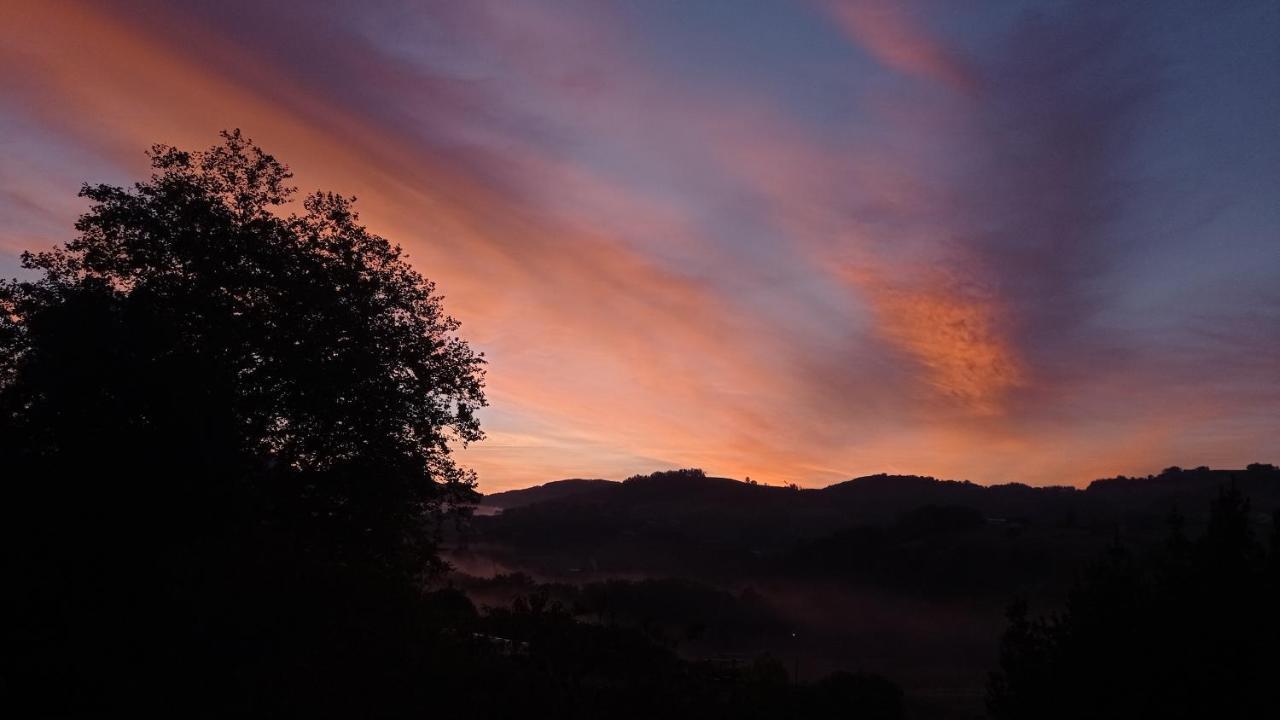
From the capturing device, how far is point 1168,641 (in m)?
24.5

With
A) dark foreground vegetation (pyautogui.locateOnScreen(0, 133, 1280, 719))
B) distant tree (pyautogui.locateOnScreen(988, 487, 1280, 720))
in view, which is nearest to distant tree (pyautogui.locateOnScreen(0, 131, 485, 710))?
dark foreground vegetation (pyautogui.locateOnScreen(0, 133, 1280, 719))

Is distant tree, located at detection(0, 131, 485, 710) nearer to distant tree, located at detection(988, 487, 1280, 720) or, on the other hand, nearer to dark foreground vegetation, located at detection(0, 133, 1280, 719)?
dark foreground vegetation, located at detection(0, 133, 1280, 719)

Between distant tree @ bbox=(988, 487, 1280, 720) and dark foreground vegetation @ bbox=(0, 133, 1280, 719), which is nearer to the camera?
dark foreground vegetation @ bbox=(0, 133, 1280, 719)

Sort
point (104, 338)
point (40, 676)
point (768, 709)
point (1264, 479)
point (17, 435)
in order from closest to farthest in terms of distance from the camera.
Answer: point (40, 676) → point (768, 709) → point (17, 435) → point (104, 338) → point (1264, 479)

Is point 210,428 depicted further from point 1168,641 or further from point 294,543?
point 1168,641

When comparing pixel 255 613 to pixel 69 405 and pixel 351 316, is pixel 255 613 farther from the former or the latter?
pixel 351 316

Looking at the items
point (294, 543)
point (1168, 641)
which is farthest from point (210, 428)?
point (1168, 641)

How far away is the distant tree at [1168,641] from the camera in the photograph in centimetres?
2253

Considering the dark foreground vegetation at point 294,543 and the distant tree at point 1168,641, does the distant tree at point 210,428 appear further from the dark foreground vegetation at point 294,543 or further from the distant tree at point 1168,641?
the distant tree at point 1168,641

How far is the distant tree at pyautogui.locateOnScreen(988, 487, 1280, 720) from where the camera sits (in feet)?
73.9

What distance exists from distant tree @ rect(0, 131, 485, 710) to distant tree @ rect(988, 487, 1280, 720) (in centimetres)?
2057

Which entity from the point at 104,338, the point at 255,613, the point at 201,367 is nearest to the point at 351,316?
the point at 201,367

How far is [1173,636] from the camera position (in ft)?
80.7

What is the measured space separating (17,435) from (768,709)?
17.1 m
